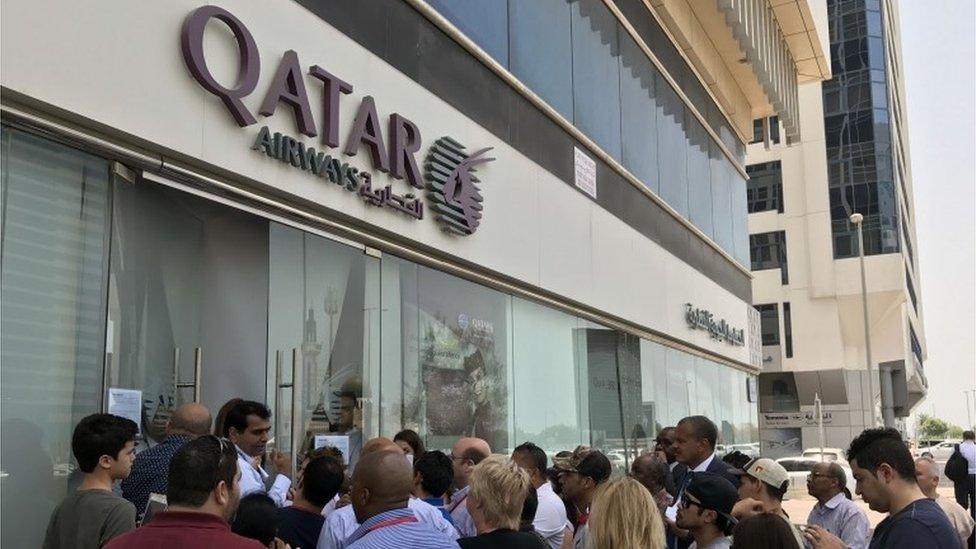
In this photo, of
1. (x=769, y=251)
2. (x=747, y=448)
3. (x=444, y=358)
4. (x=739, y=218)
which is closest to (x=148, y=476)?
(x=444, y=358)

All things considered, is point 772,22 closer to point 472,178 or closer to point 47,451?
point 472,178

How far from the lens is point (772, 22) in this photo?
22906 mm

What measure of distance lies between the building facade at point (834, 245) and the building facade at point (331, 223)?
3938cm

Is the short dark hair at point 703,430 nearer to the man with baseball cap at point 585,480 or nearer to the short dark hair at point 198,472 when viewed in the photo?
the man with baseball cap at point 585,480

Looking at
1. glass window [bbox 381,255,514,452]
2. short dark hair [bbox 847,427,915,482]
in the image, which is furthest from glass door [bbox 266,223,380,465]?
short dark hair [bbox 847,427,915,482]

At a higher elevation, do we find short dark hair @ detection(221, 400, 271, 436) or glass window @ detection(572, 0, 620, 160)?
glass window @ detection(572, 0, 620, 160)

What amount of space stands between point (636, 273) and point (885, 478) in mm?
12708

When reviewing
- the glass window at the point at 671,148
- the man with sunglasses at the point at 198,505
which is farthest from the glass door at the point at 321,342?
the glass window at the point at 671,148

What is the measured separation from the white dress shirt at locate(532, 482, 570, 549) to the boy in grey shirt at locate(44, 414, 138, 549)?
277cm

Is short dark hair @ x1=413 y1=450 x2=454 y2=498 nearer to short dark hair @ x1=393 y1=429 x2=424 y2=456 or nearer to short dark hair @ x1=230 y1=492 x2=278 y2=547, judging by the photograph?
short dark hair @ x1=230 y1=492 x2=278 y2=547

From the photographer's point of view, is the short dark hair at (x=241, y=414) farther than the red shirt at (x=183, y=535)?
Yes

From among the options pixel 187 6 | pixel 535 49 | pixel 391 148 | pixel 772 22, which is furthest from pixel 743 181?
pixel 187 6

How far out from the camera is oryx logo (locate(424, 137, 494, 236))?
405 inches

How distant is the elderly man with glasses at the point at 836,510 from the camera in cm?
634
